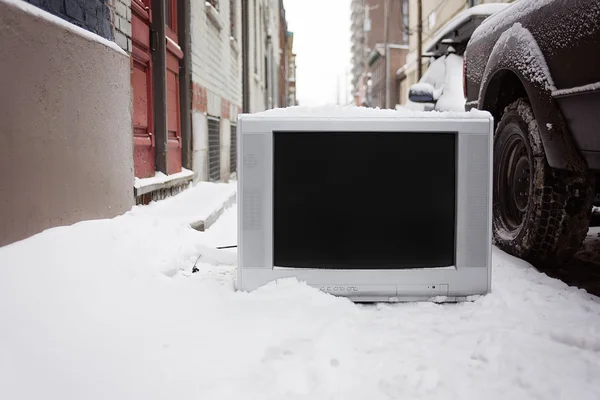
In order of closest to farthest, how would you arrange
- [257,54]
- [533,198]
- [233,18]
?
[533,198], [233,18], [257,54]

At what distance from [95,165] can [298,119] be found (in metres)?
1.55

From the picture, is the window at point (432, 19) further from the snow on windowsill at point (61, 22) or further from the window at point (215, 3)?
A: the snow on windowsill at point (61, 22)

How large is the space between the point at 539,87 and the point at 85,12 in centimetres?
267

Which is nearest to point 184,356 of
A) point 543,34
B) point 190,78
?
point 543,34

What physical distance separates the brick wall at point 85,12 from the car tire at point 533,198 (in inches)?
105

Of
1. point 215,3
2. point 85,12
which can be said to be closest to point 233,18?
point 215,3

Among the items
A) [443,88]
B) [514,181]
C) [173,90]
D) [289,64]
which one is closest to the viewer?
[514,181]

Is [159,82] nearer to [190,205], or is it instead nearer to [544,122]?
[190,205]

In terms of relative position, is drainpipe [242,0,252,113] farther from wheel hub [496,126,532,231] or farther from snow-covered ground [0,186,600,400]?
snow-covered ground [0,186,600,400]

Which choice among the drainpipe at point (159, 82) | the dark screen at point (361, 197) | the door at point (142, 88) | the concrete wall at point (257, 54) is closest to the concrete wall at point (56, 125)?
the door at point (142, 88)

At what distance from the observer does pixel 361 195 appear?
245cm

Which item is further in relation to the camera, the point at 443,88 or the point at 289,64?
the point at 289,64

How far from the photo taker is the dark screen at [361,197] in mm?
2445

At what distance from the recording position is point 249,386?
1776mm
